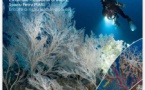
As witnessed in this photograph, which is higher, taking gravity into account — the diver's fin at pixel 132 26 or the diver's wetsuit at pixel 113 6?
the diver's wetsuit at pixel 113 6

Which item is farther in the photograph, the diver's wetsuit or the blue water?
the diver's wetsuit

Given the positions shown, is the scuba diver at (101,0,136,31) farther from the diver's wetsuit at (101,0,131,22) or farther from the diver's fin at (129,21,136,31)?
the diver's fin at (129,21,136,31)

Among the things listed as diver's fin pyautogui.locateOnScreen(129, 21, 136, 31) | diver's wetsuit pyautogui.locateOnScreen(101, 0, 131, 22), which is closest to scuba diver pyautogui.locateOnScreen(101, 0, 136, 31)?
diver's wetsuit pyautogui.locateOnScreen(101, 0, 131, 22)

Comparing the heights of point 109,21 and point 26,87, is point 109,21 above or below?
above

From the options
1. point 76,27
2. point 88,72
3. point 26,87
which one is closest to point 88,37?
point 76,27

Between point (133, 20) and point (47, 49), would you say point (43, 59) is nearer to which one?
point (47, 49)

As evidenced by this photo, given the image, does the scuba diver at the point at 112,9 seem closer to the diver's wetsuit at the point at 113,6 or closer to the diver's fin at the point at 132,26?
the diver's wetsuit at the point at 113,6

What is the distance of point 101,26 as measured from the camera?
3688 mm

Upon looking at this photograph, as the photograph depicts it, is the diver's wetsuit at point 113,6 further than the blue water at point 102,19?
Yes

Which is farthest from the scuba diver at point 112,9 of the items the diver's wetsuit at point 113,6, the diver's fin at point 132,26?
the diver's fin at point 132,26

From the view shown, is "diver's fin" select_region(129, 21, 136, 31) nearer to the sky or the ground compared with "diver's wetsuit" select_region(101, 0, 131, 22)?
nearer to the ground

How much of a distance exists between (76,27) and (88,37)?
296mm

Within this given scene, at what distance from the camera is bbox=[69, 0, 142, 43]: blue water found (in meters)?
3.45

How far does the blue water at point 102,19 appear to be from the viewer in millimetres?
3445
